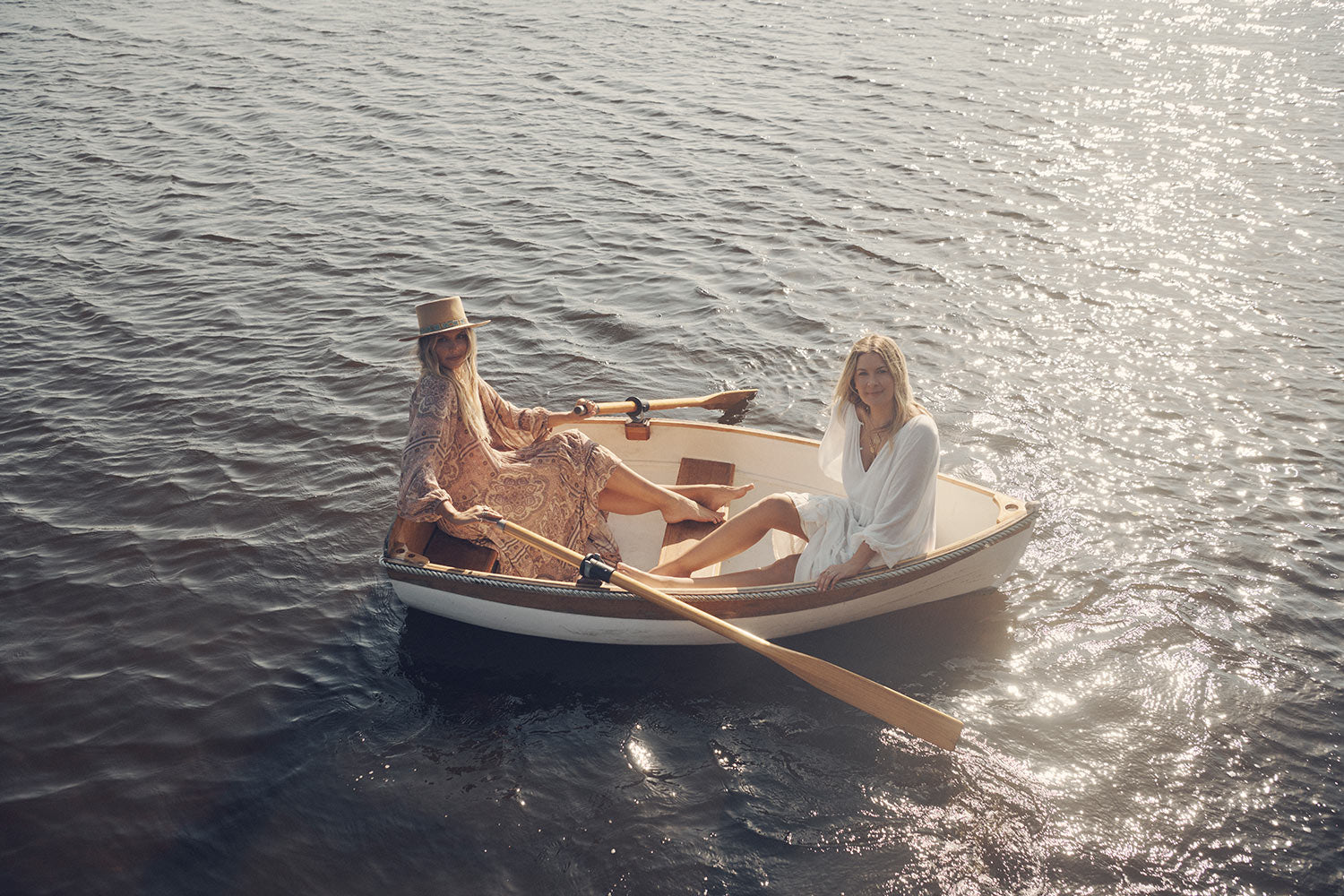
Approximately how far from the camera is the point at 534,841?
4.56 meters

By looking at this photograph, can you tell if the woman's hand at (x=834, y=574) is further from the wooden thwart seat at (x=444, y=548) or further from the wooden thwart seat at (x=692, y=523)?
the wooden thwart seat at (x=444, y=548)

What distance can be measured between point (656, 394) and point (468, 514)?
11.3 feet

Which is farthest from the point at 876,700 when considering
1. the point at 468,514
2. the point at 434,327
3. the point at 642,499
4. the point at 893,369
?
the point at 434,327

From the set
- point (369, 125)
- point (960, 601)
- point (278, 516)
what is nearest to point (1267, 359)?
point (960, 601)

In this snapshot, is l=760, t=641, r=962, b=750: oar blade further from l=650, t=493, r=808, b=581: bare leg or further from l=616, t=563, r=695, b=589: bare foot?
l=650, t=493, r=808, b=581: bare leg

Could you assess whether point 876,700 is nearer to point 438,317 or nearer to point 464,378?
point 464,378

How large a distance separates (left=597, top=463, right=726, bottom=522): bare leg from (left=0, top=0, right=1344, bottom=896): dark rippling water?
89cm

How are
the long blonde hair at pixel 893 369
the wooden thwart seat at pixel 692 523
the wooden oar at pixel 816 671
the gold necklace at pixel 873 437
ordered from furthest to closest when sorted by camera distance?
the wooden thwart seat at pixel 692 523 < the gold necklace at pixel 873 437 < the long blonde hair at pixel 893 369 < the wooden oar at pixel 816 671

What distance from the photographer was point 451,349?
5.32m

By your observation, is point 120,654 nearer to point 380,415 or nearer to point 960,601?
point 380,415

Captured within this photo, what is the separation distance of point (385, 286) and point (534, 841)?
22.7ft

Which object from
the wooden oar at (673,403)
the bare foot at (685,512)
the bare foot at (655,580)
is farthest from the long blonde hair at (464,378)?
the bare foot at (685,512)

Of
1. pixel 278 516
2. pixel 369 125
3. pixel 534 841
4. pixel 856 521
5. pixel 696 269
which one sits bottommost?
pixel 534 841

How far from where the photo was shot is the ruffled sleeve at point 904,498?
4.96m
